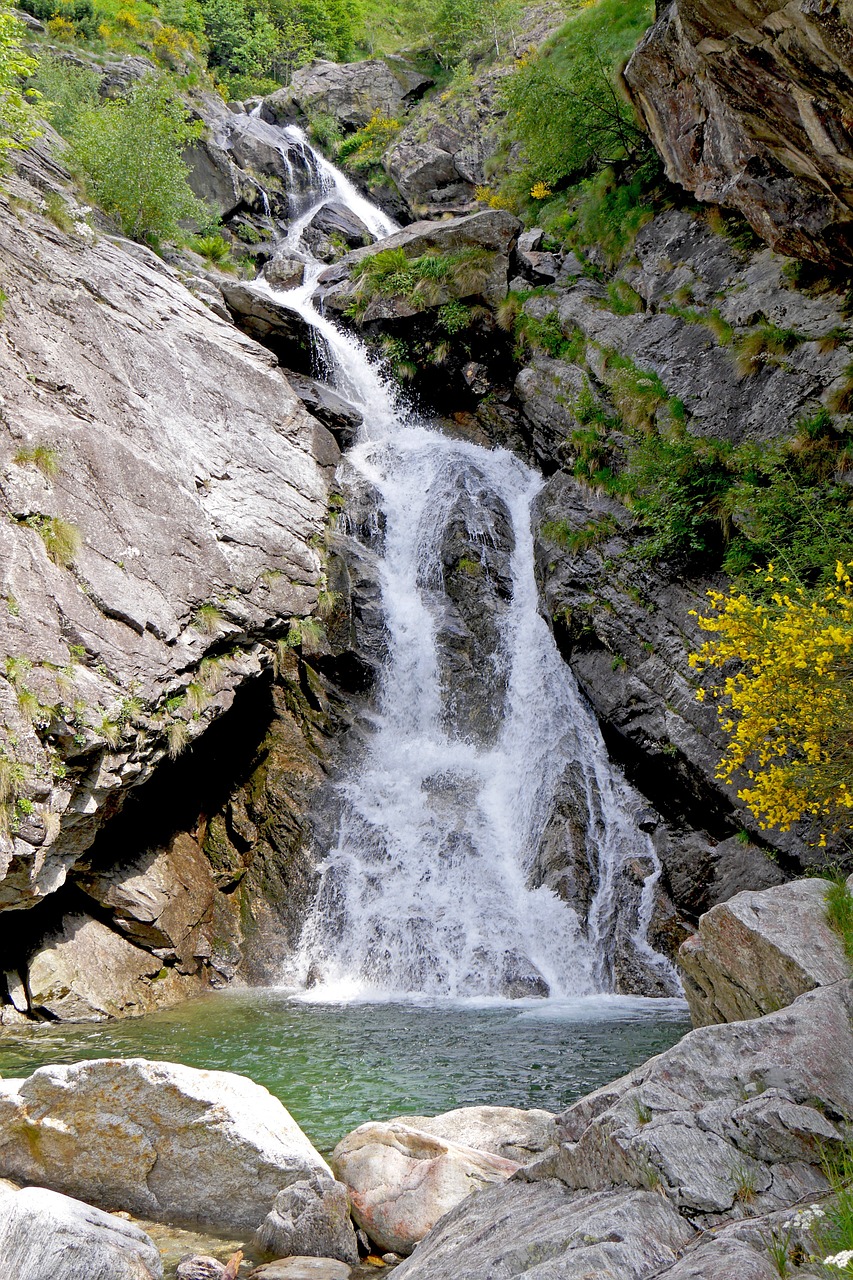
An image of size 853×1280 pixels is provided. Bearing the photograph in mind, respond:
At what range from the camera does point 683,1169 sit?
3416 millimetres

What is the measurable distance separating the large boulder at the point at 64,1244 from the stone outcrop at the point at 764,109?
10.9 m

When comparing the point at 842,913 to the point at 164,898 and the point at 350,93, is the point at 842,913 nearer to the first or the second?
the point at 164,898

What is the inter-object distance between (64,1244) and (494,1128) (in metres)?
3.34

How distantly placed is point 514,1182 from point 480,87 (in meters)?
39.2

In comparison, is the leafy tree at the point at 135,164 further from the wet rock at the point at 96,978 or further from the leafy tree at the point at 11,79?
the wet rock at the point at 96,978

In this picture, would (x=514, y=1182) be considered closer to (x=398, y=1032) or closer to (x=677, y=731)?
(x=398, y=1032)

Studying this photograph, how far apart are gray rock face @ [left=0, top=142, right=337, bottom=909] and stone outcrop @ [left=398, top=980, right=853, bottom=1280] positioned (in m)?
8.32

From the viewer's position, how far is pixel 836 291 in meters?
14.2

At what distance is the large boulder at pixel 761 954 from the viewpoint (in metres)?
5.73

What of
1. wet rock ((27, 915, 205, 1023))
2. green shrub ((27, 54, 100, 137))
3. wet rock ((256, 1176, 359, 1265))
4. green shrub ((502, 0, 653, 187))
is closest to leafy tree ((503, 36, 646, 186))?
green shrub ((502, 0, 653, 187))

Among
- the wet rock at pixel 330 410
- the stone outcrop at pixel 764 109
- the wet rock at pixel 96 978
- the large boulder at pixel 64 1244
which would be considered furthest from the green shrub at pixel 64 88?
the large boulder at pixel 64 1244

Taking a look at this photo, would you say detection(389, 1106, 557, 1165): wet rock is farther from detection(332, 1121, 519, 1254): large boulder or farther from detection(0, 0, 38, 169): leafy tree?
detection(0, 0, 38, 169): leafy tree

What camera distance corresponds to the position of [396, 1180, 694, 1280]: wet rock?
2.99 metres

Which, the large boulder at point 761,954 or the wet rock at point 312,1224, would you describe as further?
the large boulder at point 761,954
